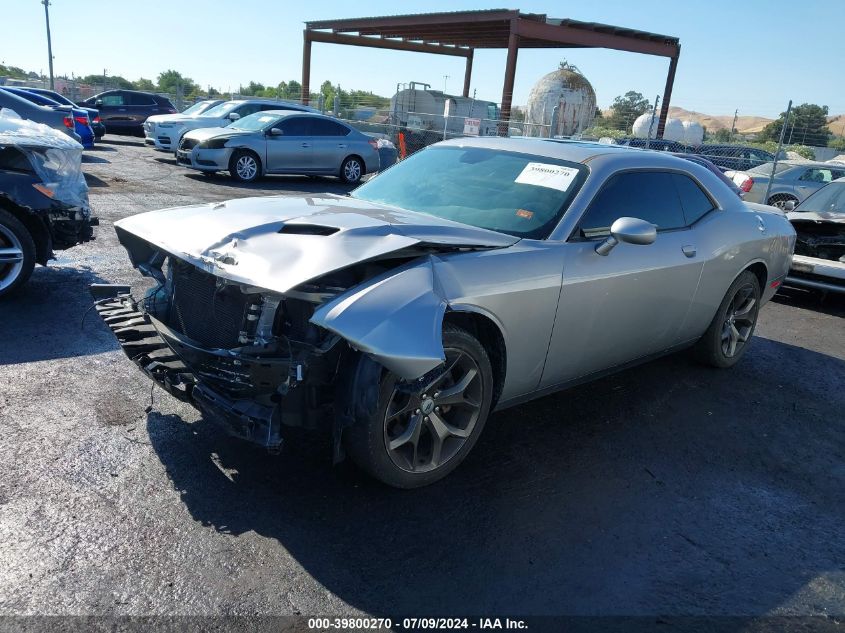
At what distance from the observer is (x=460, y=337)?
3.17 meters

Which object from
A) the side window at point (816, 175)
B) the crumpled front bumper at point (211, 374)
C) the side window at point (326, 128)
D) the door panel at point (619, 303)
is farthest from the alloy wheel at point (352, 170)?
the crumpled front bumper at point (211, 374)

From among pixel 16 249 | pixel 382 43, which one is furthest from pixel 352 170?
pixel 382 43

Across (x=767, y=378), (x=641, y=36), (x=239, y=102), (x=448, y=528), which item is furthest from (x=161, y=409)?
(x=641, y=36)

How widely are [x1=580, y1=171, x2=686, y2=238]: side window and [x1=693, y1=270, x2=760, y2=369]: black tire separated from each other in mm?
964

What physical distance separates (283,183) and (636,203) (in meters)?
12.5

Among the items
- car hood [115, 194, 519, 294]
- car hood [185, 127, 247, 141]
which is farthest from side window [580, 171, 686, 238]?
car hood [185, 127, 247, 141]

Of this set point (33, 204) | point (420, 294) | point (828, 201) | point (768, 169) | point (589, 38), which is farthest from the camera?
point (589, 38)

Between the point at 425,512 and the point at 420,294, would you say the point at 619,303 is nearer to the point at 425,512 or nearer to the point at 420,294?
the point at 420,294

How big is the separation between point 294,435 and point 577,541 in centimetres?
161

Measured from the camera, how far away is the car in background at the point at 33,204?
5.51m

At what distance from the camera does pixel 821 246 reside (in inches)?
320

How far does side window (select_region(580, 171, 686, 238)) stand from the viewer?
156 inches

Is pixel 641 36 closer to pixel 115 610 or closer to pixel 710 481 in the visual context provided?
pixel 710 481

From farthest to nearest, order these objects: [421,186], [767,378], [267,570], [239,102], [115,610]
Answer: [239,102] < [767,378] < [421,186] < [267,570] < [115,610]
